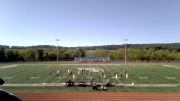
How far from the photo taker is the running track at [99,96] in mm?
27656

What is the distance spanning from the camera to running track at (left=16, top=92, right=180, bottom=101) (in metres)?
27.7

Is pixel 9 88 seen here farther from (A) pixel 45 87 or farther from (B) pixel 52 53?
(B) pixel 52 53

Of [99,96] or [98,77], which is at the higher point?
[98,77]

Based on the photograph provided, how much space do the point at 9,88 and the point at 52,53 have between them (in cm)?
8359

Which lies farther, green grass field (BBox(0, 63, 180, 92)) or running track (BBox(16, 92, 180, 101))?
green grass field (BBox(0, 63, 180, 92))

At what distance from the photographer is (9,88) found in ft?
113

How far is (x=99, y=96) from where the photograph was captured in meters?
29.1

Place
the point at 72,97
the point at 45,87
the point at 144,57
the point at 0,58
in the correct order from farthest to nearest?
the point at 144,57, the point at 0,58, the point at 45,87, the point at 72,97

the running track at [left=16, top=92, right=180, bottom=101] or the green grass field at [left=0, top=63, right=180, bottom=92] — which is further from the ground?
the green grass field at [left=0, top=63, right=180, bottom=92]

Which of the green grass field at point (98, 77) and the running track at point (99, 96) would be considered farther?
the green grass field at point (98, 77)

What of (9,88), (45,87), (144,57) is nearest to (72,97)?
(45,87)

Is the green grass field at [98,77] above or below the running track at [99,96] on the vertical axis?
above

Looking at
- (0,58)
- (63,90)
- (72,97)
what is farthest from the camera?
(0,58)

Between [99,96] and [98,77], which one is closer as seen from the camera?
[99,96]
